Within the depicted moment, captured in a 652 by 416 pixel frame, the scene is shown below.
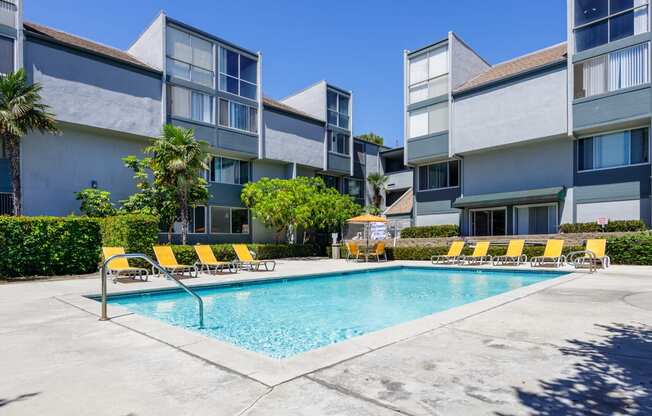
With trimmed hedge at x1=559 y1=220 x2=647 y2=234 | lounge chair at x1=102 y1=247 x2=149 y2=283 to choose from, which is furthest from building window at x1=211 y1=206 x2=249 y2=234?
trimmed hedge at x1=559 y1=220 x2=647 y2=234

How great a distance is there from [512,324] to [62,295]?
8910mm

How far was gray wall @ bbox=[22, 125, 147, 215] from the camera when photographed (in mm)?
17812

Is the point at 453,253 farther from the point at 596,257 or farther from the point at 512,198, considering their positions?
the point at 596,257

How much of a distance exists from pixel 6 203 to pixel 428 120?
2310 cm

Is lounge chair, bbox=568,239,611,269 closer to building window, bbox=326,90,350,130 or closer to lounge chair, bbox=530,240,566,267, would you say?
lounge chair, bbox=530,240,566,267

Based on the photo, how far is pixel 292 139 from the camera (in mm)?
28438

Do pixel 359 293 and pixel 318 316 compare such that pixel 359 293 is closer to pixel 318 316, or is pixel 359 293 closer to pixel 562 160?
pixel 318 316

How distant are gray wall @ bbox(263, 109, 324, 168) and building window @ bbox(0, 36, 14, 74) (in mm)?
13371

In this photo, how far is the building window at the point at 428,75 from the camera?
2580 cm

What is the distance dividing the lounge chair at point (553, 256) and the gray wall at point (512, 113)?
7073mm

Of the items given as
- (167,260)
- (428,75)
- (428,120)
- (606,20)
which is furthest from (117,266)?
(606,20)

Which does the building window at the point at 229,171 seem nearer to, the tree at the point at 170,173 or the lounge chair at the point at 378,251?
the tree at the point at 170,173

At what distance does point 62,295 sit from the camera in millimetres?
8789

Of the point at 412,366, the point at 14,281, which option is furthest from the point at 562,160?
the point at 14,281
